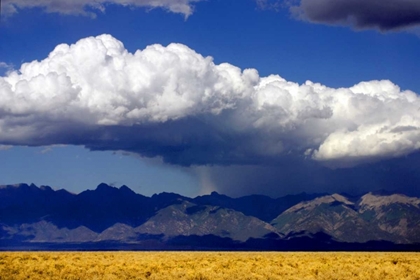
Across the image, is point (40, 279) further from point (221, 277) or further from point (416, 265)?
point (416, 265)

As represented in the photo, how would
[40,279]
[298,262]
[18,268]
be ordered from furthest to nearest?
[298,262] → [18,268] → [40,279]

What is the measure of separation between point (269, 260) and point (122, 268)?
79.3 feet

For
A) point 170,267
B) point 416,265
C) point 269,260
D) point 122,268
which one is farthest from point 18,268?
point 416,265

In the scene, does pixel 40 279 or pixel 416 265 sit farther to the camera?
pixel 416 265

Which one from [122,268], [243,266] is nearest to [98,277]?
[122,268]

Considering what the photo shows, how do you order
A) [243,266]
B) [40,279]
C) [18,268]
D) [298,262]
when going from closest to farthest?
[40,279] < [18,268] < [243,266] < [298,262]

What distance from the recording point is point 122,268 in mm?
76250

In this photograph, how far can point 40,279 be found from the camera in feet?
224

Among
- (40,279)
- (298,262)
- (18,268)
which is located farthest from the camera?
(298,262)

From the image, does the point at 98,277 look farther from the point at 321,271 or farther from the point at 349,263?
the point at 349,263

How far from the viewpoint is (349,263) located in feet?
280

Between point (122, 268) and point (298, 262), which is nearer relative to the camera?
point (122, 268)

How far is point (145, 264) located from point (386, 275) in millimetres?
32065

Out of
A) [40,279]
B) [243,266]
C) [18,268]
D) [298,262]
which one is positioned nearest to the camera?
[40,279]
